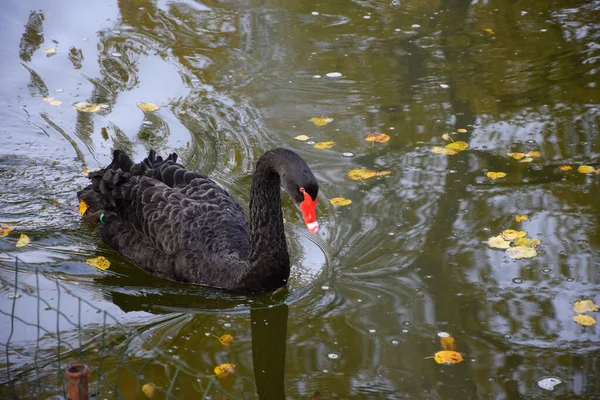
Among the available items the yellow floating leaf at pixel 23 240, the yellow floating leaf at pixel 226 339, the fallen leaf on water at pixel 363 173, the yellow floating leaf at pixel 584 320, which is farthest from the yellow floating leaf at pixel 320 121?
the yellow floating leaf at pixel 584 320

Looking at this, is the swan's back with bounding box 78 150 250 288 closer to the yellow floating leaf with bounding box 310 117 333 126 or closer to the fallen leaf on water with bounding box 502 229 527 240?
the fallen leaf on water with bounding box 502 229 527 240

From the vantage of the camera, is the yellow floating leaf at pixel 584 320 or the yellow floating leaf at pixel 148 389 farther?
the yellow floating leaf at pixel 584 320

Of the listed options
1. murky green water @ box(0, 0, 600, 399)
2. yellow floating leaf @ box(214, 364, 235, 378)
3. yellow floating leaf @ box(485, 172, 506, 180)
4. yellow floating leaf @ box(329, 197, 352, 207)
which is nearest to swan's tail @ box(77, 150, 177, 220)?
murky green water @ box(0, 0, 600, 399)

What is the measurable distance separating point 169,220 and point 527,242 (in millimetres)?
2357

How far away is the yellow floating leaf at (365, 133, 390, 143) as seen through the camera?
21.9 feet

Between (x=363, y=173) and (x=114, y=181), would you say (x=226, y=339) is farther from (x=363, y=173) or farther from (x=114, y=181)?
(x=363, y=173)

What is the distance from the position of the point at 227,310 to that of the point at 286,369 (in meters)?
0.66

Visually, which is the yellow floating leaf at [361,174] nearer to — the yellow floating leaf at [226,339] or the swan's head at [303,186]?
the swan's head at [303,186]

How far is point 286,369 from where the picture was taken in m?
4.15

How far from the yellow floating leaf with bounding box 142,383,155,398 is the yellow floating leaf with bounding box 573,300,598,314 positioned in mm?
2427

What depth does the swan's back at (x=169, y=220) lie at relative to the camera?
191 inches

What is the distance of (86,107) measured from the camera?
7195 millimetres

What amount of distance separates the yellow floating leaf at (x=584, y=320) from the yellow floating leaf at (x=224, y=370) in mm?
1954

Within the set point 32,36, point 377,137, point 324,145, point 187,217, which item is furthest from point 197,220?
point 32,36
